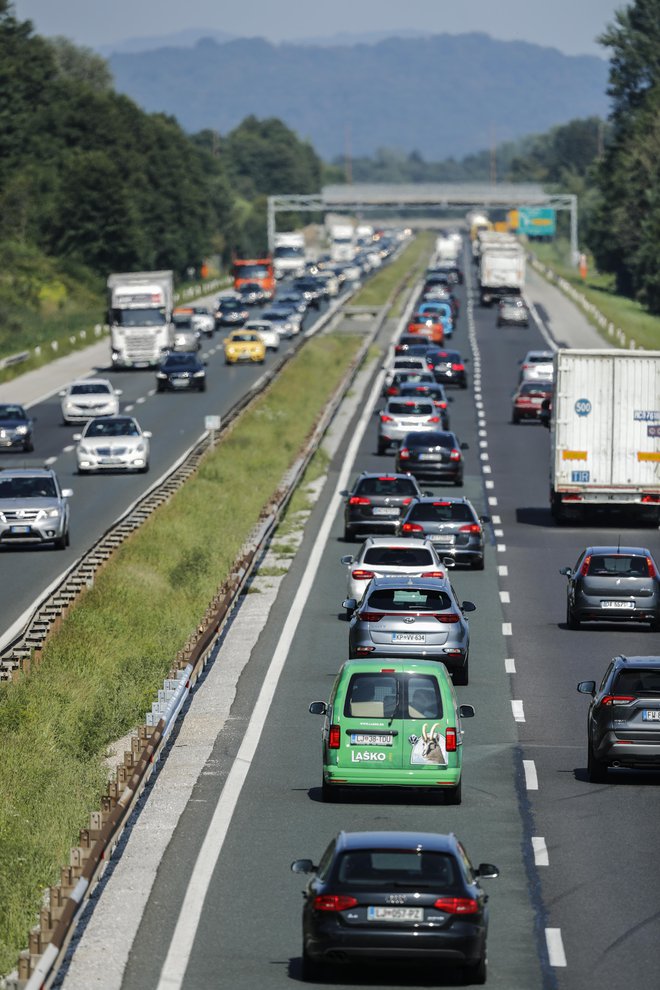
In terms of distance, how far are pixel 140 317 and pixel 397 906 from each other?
75.0 m

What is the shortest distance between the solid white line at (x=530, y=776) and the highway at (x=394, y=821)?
5cm

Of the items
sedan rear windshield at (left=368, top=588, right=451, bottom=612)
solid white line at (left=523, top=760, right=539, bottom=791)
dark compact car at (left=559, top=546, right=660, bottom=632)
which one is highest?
sedan rear windshield at (left=368, top=588, right=451, bottom=612)

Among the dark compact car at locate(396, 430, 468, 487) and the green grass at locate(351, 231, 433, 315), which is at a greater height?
the dark compact car at locate(396, 430, 468, 487)

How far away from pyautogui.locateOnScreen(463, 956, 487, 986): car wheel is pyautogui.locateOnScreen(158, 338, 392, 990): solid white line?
207cm

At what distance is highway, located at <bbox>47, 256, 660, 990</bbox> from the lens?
15578 millimetres

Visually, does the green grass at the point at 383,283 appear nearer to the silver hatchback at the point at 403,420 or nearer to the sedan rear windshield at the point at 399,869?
the silver hatchback at the point at 403,420

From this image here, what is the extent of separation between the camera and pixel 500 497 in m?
51.8

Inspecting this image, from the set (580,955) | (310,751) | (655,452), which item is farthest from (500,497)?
(580,955)

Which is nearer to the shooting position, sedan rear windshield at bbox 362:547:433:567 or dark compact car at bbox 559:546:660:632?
sedan rear windshield at bbox 362:547:433:567

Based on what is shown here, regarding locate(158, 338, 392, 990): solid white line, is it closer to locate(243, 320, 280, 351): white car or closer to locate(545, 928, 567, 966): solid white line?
locate(545, 928, 567, 966): solid white line

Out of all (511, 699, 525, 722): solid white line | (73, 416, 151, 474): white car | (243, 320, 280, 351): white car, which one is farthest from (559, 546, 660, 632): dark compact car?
(243, 320, 280, 351): white car

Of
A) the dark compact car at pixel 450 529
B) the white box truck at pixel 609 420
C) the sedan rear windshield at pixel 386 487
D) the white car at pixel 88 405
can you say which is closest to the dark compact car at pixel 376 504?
the sedan rear windshield at pixel 386 487

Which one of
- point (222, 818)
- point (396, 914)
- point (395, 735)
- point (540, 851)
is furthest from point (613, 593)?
point (396, 914)

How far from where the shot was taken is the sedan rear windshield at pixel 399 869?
45.9 ft
